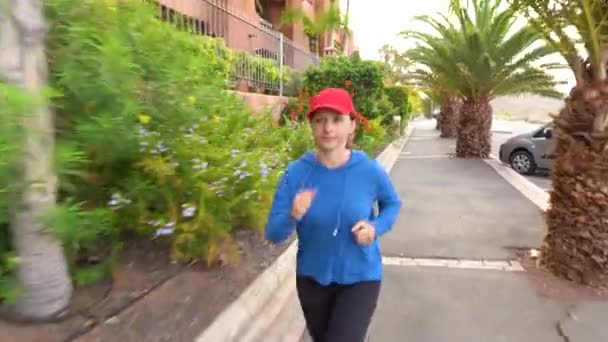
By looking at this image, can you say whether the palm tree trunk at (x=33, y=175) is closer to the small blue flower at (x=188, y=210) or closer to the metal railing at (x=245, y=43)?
the small blue flower at (x=188, y=210)

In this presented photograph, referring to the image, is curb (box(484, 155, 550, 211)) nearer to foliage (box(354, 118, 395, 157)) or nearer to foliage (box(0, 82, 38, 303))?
foliage (box(354, 118, 395, 157))

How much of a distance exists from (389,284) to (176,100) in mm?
2584

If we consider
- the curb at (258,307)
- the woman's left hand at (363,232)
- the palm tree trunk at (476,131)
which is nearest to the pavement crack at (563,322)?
the curb at (258,307)

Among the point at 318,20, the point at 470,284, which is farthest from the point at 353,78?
the point at 318,20

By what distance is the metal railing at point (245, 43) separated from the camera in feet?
29.0

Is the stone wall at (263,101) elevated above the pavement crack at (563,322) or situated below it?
above

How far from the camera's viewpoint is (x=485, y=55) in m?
13.9

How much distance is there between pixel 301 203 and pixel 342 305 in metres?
0.60

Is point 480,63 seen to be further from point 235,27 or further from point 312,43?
point 312,43

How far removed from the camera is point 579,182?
15.0 ft

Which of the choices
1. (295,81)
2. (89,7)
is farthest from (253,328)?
(295,81)

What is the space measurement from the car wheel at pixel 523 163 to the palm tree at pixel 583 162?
982cm

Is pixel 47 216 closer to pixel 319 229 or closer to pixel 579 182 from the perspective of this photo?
pixel 319 229

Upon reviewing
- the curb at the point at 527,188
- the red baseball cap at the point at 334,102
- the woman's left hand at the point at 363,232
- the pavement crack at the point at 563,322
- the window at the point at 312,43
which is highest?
the window at the point at 312,43
